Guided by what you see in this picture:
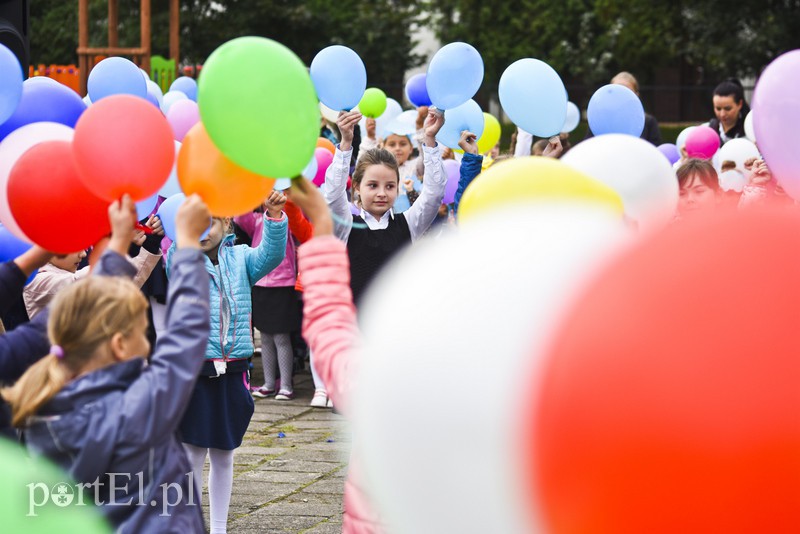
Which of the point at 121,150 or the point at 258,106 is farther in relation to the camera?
the point at 121,150

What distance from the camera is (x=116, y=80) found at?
19.6 feet

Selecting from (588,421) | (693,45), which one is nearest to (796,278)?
(588,421)

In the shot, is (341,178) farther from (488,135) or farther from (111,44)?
(111,44)

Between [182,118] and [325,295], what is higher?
[182,118]

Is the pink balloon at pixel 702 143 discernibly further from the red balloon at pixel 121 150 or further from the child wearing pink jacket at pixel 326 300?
the child wearing pink jacket at pixel 326 300

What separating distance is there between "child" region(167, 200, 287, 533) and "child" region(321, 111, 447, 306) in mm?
467

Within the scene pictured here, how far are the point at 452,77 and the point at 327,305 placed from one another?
10.7ft

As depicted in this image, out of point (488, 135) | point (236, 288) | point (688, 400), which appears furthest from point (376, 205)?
point (488, 135)

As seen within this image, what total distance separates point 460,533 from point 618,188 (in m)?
1.45

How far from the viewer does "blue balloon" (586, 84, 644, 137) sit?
5676 millimetres

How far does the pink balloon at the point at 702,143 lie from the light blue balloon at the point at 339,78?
279 cm

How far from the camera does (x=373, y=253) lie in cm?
516

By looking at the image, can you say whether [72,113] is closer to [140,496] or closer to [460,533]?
[140,496]

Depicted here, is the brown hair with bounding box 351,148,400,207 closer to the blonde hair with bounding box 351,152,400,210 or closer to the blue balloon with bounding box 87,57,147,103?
the blonde hair with bounding box 351,152,400,210
